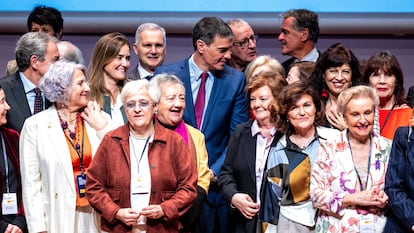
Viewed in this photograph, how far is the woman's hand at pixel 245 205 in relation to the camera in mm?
4453

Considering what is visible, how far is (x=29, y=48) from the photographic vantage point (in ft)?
16.1

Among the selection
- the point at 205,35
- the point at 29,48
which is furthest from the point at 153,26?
the point at 29,48

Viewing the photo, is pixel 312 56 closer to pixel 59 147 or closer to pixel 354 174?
pixel 354 174

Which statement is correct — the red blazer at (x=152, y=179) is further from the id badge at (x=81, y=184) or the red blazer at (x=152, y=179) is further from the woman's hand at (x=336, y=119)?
the woman's hand at (x=336, y=119)

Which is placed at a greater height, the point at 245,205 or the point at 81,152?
the point at 81,152

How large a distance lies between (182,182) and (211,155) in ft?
2.37

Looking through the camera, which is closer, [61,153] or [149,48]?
[61,153]

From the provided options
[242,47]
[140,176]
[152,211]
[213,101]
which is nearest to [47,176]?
[140,176]

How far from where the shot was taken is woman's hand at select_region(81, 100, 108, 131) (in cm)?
444

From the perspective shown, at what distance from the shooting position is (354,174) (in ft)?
13.6

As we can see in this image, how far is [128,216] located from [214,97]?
1.14 metres

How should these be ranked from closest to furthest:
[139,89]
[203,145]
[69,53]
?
[139,89] → [203,145] → [69,53]

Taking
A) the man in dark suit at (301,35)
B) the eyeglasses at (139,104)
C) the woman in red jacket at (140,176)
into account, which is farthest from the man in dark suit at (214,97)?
the man in dark suit at (301,35)

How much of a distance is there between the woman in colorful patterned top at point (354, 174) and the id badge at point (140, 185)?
0.84 m
